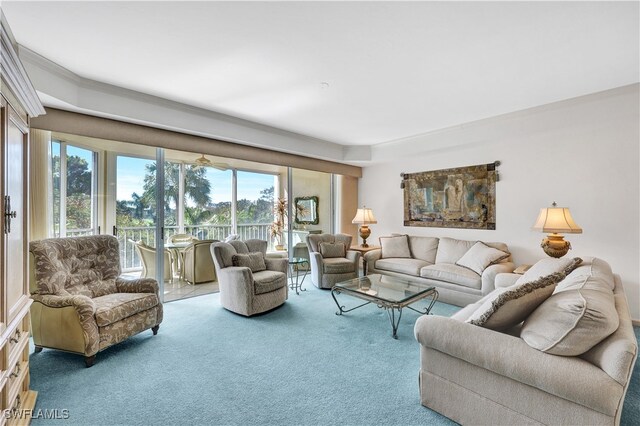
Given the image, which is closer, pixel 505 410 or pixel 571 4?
pixel 505 410

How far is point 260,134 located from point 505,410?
407 cm

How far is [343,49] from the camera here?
231 cm

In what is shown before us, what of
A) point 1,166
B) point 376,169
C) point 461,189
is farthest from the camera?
point 376,169

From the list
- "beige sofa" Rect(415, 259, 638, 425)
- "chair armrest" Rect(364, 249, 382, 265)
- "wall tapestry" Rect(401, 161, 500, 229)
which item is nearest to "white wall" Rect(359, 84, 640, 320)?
"wall tapestry" Rect(401, 161, 500, 229)

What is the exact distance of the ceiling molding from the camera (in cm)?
252

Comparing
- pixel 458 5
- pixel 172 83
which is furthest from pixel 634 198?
pixel 172 83

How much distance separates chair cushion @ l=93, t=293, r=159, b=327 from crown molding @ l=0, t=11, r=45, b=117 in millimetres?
1570

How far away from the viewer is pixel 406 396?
1.91 metres

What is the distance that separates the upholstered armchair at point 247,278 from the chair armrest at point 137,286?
815 mm

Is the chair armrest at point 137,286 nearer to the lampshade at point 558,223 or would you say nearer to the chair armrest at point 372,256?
the chair armrest at point 372,256

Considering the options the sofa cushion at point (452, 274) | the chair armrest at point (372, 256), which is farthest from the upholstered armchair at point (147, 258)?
the sofa cushion at point (452, 274)

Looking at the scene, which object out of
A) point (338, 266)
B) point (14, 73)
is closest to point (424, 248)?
point (338, 266)

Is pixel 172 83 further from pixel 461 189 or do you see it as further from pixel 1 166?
pixel 461 189

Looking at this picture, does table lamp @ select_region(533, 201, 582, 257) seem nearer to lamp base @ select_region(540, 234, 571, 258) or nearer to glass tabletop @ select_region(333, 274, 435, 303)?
lamp base @ select_region(540, 234, 571, 258)
